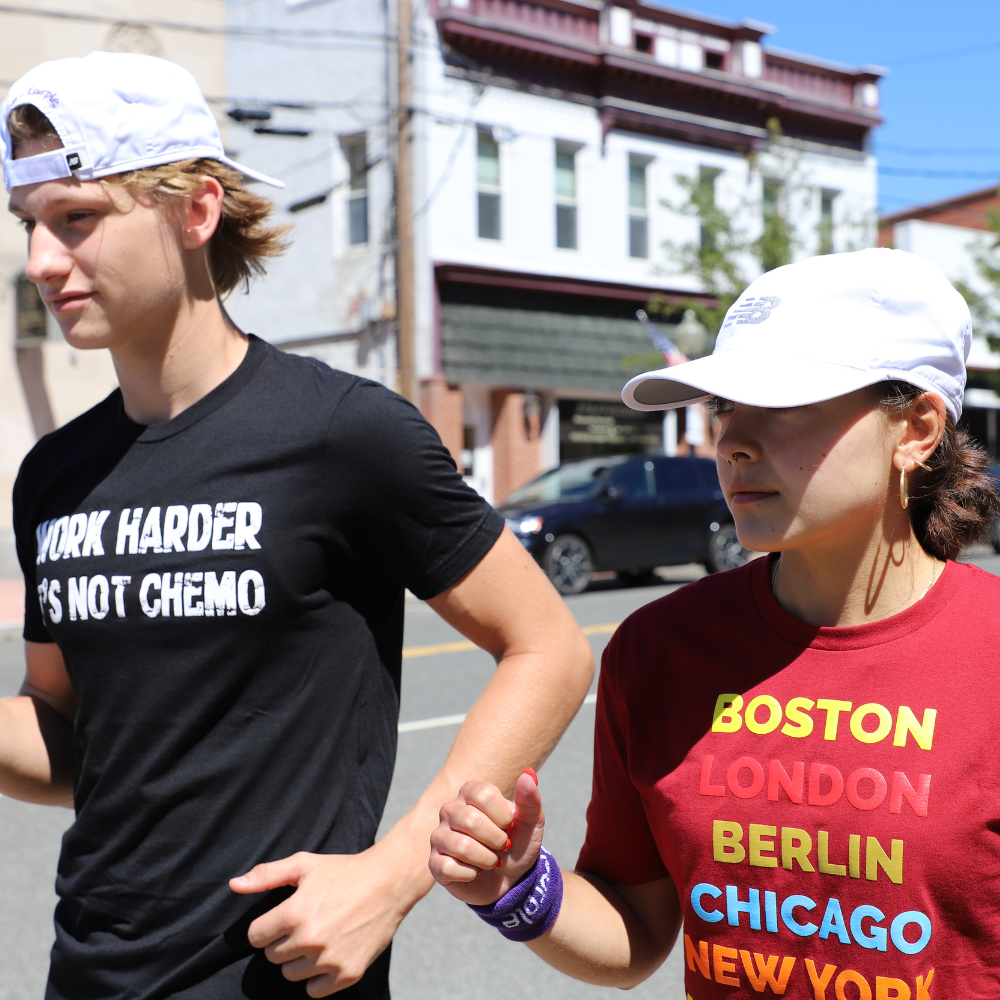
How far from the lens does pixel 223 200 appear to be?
208 centimetres

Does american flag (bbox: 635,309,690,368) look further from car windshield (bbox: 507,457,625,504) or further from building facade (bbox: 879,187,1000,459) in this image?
building facade (bbox: 879,187,1000,459)

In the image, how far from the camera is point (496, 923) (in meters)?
1.63

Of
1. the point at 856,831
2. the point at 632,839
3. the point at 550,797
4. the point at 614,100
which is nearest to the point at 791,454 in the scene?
the point at 856,831

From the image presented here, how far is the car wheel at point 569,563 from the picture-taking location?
1378 cm

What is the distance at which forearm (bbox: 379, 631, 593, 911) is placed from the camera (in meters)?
1.69

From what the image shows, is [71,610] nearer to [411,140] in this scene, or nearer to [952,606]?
[952,606]

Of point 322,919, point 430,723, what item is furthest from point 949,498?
point 430,723

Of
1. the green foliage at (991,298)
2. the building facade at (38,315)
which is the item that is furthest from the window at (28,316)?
the green foliage at (991,298)

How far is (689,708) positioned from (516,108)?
19.6 m

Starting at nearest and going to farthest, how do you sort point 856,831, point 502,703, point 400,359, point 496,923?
point 856,831, point 496,923, point 502,703, point 400,359

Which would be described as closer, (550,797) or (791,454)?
(791,454)

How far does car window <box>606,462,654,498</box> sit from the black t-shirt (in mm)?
12551

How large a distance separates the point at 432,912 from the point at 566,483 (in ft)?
33.8

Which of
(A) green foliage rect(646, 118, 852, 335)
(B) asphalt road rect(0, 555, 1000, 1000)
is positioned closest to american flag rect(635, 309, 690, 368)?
(A) green foliage rect(646, 118, 852, 335)
